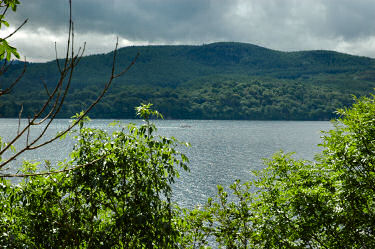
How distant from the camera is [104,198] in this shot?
18.9 feet

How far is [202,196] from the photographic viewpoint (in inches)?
1763

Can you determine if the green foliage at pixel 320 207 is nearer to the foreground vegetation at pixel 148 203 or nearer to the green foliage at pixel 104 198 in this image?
the foreground vegetation at pixel 148 203

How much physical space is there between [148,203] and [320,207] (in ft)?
13.0

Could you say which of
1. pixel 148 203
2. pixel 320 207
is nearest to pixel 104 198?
pixel 148 203

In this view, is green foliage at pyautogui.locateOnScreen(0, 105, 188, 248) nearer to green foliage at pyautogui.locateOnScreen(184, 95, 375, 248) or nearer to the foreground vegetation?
the foreground vegetation

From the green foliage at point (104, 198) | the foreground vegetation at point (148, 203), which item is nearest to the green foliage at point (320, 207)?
the foreground vegetation at point (148, 203)

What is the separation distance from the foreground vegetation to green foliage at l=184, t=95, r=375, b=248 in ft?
0.07

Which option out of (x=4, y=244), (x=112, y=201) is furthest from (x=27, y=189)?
Answer: (x=112, y=201)

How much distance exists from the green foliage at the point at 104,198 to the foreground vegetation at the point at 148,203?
0.02 metres

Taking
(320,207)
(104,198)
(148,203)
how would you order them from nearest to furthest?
(148,203) → (104,198) → (320,207)

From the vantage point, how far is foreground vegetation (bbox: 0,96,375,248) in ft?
17.3

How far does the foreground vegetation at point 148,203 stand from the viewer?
529cm

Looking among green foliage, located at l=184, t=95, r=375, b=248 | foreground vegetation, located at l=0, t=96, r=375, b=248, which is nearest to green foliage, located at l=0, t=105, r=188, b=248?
foreground vegetation, located at l=0, t=96, r=375, b=248

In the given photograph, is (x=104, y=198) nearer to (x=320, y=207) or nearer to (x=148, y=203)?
(x=148, y=203)
